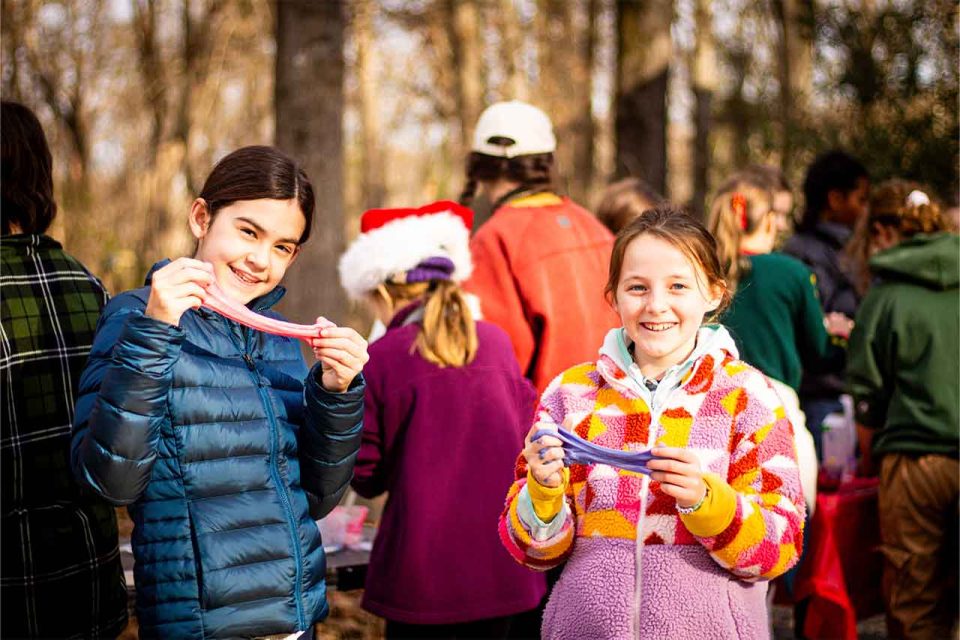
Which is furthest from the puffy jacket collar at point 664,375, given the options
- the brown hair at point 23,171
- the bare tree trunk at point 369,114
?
the bare tree trunk at point 369,114

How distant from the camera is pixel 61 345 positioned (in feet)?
11.4

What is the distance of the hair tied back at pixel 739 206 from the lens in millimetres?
5457

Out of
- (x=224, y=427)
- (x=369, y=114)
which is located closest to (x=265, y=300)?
(x=224, y=427)

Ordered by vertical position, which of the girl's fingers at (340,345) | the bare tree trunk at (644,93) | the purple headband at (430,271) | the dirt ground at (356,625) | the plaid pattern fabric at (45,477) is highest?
the bare tree trunk at (644,93)

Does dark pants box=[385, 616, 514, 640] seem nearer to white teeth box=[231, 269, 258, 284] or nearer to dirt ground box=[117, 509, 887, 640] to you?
white teeth box=[231, 269, 258, 284]

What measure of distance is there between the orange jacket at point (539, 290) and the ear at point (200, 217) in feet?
7.06

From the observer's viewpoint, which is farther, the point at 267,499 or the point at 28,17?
the point at 28,17

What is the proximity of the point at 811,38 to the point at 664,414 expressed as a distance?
→ 393 inches

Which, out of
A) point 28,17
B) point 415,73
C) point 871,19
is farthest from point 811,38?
point 415,73

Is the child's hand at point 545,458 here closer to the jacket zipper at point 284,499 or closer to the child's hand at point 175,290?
the jacket zipper at point 284,499

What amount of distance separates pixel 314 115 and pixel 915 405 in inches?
181

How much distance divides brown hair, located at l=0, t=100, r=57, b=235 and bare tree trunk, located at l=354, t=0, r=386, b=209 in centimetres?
1403

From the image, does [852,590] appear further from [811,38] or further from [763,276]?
[811,38]

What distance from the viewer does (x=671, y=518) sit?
9.32 feet
